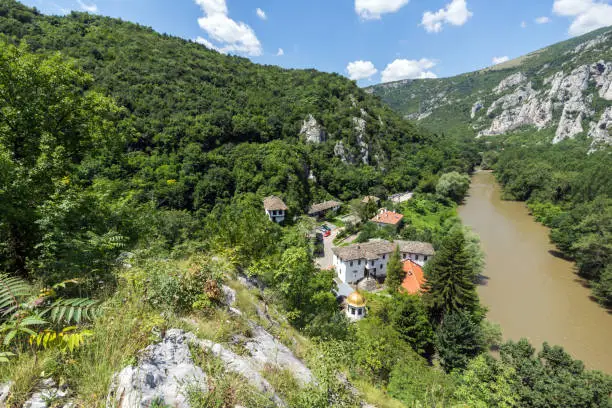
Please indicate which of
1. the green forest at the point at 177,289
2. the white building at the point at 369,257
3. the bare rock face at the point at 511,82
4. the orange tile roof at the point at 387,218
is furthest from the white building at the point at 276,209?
the bare rock face at the point at 511,82

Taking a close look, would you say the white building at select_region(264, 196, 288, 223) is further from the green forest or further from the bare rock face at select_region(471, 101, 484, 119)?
the bare rock face at select_region(471, 101, 484, 119)

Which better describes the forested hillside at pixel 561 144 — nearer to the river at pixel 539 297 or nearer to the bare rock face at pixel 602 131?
the bare rock face at pixel 602 131

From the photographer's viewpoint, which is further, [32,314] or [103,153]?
[103,153]

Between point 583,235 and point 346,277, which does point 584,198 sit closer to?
point 583,235

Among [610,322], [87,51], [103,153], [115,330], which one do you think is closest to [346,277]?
[610,322]

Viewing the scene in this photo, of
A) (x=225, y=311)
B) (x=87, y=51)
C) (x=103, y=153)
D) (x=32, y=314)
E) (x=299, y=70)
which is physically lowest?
(x=225, y=311)

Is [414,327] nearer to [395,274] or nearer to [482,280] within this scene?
[395,274]

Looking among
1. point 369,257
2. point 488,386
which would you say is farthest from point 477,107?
point 488,386
